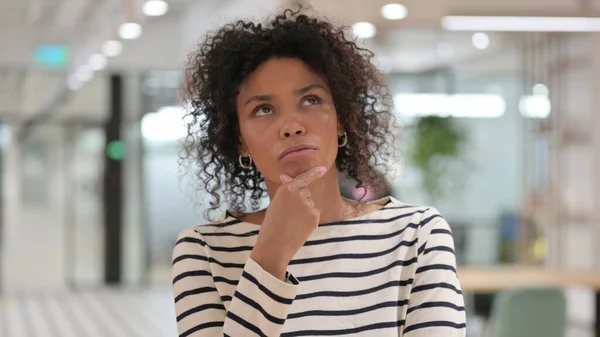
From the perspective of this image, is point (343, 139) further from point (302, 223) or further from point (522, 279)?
point (522, 279)

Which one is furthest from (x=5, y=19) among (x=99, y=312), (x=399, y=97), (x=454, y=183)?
(x=454, y=183)

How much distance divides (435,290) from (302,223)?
24 centimetres

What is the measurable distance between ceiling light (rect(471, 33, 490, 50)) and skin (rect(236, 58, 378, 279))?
10.2 metres

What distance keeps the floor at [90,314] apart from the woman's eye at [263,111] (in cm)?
813

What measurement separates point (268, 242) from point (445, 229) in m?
0.32

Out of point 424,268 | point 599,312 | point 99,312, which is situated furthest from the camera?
point 99,312

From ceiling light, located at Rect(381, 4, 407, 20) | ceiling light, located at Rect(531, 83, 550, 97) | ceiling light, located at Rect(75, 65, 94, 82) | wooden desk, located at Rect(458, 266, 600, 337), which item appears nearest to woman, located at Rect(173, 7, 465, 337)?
wooden desk, located at Rect(458, 266, 600, 337)

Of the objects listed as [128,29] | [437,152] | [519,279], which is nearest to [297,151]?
[519,279]

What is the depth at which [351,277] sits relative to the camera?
1.26m

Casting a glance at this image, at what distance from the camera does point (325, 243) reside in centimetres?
128

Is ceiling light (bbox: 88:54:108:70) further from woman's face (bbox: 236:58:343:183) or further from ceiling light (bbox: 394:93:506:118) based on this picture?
woman's face (bbox: 236:58:343:183)

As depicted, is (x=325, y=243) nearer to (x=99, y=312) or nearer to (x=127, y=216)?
(x=99, y=312)

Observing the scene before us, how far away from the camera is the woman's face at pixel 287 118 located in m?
1.17

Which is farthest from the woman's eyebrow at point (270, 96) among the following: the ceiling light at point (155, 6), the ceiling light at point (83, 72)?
the ceiling light at point (83, 72)
